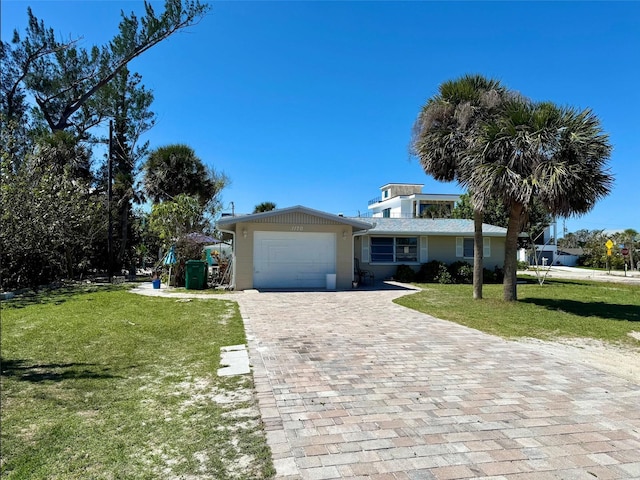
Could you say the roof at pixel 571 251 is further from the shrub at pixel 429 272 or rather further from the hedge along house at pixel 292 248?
the hedge along house at pixel 292 248

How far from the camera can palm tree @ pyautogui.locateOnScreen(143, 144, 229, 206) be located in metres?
24.1

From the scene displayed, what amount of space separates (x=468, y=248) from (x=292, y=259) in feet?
35.1

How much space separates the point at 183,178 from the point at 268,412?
73.3 ft

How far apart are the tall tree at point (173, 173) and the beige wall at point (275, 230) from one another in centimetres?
1030

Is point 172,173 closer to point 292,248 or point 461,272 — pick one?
point 292,248

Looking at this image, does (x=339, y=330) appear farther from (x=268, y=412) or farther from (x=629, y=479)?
(x=629, y=479)

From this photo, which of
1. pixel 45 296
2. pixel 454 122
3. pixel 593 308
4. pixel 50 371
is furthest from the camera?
pixel 454 122

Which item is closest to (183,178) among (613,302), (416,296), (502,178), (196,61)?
(196,61)

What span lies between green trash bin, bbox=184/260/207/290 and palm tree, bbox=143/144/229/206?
31.2ft

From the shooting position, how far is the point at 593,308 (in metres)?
11.8

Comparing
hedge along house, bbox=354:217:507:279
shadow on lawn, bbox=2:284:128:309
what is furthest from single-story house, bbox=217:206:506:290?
shadow on lawn, bbox=2:284:128:309

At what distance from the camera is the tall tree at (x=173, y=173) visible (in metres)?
24.1

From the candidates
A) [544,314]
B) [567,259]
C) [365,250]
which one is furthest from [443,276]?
[567,259]

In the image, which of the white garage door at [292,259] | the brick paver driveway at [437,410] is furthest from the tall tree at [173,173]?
the brick paver driveway at [437,410]
